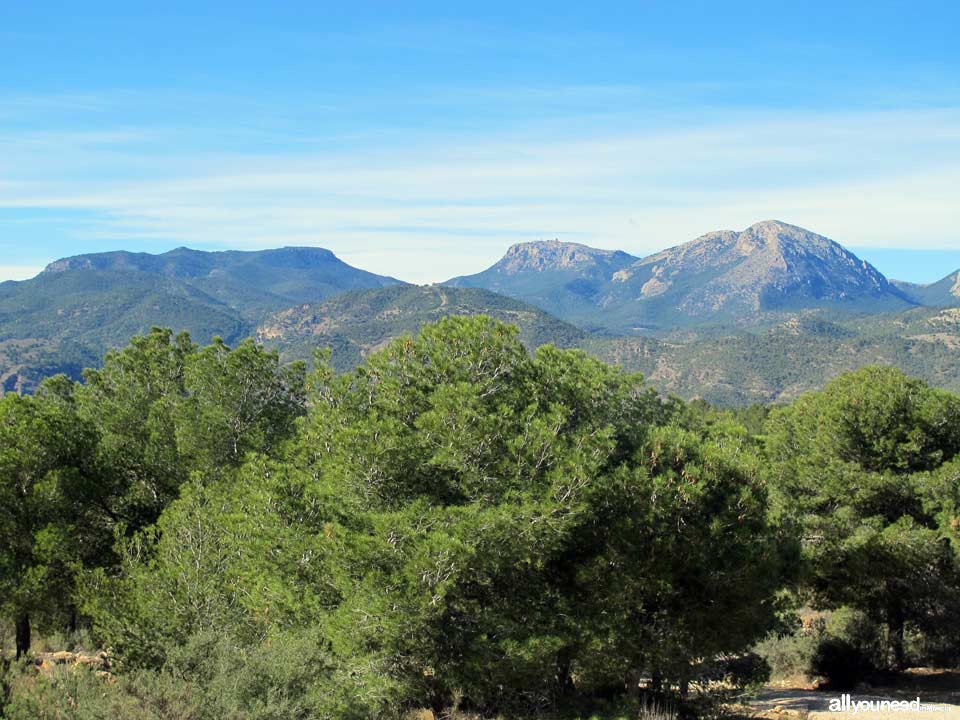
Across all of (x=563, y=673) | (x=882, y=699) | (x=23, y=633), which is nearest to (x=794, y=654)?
(x=882, y=699)

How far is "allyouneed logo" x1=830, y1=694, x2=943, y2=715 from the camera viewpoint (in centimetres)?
1467

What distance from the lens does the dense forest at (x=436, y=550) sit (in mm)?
11094

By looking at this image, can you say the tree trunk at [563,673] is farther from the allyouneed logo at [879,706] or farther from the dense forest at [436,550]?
the allyouneed logo at [879,706]

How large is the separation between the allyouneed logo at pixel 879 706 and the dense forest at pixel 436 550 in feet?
5.38

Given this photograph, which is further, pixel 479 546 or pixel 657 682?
pixel 657 682

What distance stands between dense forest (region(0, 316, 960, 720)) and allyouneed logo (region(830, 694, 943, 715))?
1.64 meters

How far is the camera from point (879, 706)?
15047 millimetres

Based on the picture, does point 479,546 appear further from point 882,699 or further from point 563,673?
point 882,699

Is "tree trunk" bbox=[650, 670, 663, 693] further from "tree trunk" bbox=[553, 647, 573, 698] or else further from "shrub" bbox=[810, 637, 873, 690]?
"shrub" bbox=[810, 637, 873, 690]

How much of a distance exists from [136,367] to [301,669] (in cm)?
1440

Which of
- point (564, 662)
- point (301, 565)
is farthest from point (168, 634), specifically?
point (564, 662)

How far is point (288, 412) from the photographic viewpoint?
2070 cm

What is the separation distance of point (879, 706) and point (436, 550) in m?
10.1

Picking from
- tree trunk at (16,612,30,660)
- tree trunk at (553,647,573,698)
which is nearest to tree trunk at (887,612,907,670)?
tree trunk at (553,647,573,698)
